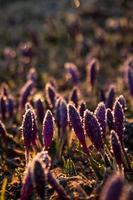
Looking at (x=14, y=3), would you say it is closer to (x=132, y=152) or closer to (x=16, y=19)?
(x=16, y=19)

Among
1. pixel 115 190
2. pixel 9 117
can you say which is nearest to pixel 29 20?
pixel 9 117

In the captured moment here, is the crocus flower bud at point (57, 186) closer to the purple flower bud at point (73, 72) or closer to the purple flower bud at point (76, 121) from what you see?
the purple flower bud at point (76, 121)

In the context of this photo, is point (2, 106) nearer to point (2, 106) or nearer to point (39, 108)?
point (2, 106)

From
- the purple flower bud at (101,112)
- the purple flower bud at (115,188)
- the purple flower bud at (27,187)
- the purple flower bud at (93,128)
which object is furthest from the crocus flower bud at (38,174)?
the purple flower bud at (101,112)

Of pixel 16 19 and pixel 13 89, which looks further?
pixel 16 19

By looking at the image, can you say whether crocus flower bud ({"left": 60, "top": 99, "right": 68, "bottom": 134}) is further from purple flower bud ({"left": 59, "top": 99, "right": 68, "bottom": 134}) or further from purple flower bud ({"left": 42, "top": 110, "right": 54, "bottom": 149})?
purple flower bud ({"left": 42, "top": 110, "right": 54, "bottom": 149})

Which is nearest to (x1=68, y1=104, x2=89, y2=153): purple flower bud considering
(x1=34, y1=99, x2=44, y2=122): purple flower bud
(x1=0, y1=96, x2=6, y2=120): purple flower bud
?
(x1=34, y1=99, x2=44, y2=122): purple flower bud
